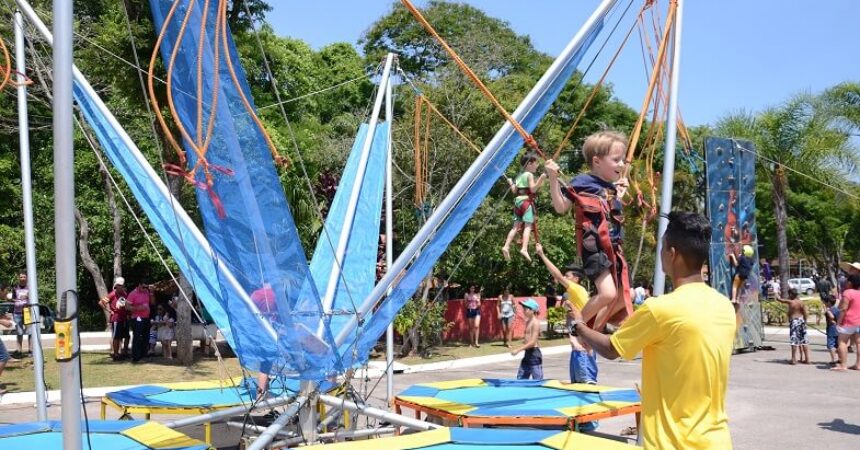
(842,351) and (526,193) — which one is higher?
(526,193)

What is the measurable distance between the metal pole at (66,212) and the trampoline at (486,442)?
200 cm

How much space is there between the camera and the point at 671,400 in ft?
10.0

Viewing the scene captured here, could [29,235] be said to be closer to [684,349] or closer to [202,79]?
[202,79]

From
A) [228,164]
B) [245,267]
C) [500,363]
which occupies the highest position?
[228,164]

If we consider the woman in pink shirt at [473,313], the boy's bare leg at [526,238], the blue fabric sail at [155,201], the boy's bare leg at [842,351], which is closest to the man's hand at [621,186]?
the boy's bare leg at [526,238]

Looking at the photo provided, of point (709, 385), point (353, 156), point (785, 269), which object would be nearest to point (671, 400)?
point (709, 385)

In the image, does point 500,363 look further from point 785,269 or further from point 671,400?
point 785,269

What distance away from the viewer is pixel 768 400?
35.6ft

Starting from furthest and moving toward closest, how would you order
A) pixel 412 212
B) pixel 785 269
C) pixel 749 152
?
pixel 785 269, pixel 412 212, pixel 749 152

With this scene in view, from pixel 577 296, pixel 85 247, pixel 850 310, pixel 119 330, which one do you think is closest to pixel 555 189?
pixel 577 296

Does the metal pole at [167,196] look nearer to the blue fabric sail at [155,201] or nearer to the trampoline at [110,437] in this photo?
the blue fabric sail at [155,201]

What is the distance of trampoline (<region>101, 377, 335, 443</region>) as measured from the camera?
7.14m

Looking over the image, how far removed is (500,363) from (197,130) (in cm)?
1157

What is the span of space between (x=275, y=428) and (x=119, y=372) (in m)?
8.50
